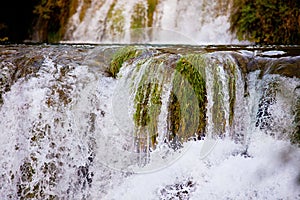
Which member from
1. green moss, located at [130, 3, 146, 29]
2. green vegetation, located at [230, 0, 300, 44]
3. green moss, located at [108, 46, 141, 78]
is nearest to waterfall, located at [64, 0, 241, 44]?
green moss, located at [130, 3, 146, 29]

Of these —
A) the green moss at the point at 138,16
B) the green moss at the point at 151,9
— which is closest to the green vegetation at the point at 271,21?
the green moss at the point at 151,9

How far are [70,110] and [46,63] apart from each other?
1.67 ft

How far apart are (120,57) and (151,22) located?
9.25ft

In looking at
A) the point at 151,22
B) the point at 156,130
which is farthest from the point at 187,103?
the point at 151,22

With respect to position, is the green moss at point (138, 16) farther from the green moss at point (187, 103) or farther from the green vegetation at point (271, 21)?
the green moss at point (187, 103)

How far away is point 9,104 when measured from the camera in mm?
3975

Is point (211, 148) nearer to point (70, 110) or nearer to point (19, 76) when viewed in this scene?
point (70, 110)

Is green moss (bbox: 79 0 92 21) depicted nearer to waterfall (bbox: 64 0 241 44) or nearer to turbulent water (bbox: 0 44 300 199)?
waterfall (bbox: 64 0 241 44)

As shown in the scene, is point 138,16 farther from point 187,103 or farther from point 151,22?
point 187,103

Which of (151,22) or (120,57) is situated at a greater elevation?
(151,22)

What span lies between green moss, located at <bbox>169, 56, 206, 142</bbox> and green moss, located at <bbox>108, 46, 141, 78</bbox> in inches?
18.5

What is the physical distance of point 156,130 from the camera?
386 centimetres

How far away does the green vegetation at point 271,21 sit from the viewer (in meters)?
6.18

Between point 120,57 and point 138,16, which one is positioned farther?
point 138,16
